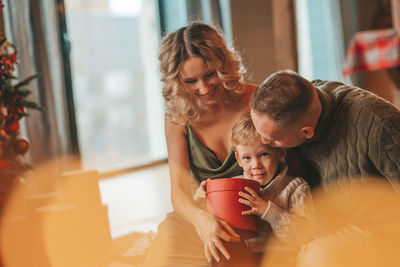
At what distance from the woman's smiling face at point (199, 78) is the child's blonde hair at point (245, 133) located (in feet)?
0.58

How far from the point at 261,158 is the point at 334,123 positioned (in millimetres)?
258

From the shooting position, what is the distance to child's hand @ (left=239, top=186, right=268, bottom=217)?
1.32m

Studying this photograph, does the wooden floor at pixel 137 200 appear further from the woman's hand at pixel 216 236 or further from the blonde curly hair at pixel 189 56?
the woman's hand at pixel 216 236

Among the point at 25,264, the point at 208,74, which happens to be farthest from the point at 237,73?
the point at 25,264

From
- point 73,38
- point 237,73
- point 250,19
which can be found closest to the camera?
point 237,73

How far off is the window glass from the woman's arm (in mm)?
4254

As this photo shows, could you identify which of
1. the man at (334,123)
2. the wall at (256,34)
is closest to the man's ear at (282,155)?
the man at (334,123)

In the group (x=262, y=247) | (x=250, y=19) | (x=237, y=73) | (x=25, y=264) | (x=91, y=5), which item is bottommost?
(x=25, y=264)

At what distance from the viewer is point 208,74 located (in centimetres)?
170

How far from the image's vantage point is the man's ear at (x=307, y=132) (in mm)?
1361

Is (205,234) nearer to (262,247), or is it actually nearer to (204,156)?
(262,247)

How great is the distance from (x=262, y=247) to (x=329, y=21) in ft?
20.7

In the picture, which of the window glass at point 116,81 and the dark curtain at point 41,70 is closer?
the dark curtain at point 41,70

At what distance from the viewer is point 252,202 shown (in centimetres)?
133
